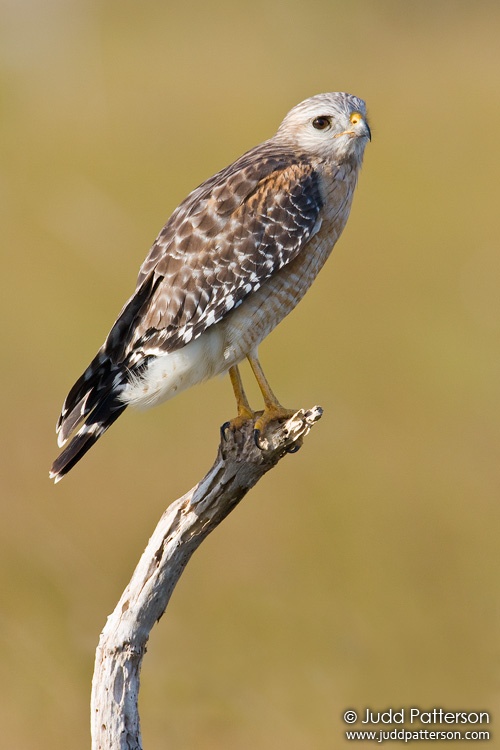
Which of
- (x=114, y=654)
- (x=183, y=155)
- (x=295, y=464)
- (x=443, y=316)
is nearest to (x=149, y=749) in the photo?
(x=295, y=464)

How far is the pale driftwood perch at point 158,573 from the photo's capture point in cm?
488

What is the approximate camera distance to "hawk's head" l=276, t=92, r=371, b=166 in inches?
236

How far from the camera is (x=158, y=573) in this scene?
5.04 meters

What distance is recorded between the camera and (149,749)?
9.13 meters

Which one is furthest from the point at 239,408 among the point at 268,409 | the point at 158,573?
the point at 158,573

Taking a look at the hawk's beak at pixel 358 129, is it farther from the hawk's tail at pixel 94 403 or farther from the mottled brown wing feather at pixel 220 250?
the hawk's tail at pixel 94 403

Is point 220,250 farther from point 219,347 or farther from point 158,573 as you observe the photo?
point 158,573

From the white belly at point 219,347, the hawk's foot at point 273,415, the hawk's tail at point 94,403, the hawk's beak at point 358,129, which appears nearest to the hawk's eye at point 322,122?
the hawk's beak at point 358,129

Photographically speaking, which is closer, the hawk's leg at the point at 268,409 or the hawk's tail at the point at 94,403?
the hawk's tail at the point at 94,403

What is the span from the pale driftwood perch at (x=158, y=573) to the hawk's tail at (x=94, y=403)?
68 cm

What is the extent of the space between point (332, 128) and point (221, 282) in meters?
1.10

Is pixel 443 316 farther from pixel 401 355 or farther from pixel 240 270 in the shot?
pixel 240 270

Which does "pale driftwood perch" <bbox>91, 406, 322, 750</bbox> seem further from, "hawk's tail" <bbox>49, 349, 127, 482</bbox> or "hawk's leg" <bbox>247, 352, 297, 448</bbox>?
"hawk's tail" <bbox>49, 349, 127, 482</bbox>

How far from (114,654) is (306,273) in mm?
2235
